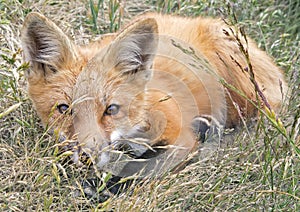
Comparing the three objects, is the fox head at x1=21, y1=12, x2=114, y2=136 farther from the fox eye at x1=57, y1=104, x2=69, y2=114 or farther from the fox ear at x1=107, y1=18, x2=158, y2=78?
the fox ear at x1=107, y1=18, x2=158, y2=78

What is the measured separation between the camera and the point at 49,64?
3.30 meters

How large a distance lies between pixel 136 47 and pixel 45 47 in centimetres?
53

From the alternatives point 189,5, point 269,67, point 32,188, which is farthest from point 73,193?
point 189,5

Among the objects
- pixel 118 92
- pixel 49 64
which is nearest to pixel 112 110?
pixel 118 92

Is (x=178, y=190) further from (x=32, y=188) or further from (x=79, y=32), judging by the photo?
(x=79, y=32)

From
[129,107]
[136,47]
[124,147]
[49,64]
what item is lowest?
[124,147]

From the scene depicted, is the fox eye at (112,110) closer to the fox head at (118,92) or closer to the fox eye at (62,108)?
the fox head at (118,92)

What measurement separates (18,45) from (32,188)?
1.62 m

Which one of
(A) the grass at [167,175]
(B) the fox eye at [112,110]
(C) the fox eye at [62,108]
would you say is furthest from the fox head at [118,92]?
(A) the grass at [167,175]

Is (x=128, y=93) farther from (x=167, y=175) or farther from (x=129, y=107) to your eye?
(x=167, y=175)

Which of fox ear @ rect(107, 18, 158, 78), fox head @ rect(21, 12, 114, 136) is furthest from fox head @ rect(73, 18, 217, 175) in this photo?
fox head @ rect(21, 12, 114, 136)

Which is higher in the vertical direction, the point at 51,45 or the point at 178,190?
the point at 51,45

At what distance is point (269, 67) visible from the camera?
13.3ft

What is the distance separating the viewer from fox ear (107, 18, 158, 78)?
3.09m
